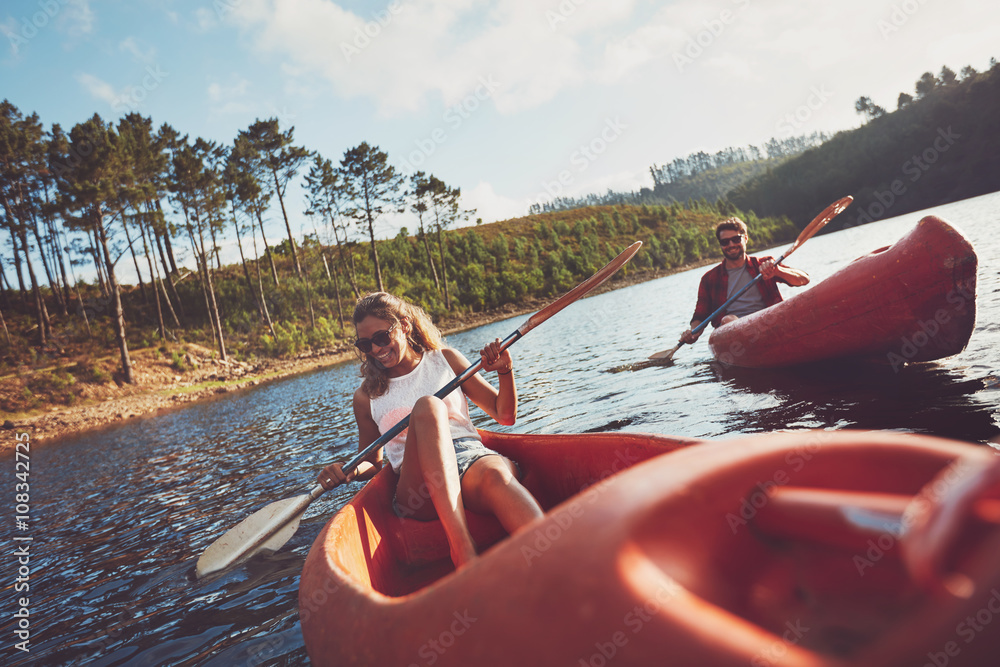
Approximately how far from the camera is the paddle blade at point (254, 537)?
3441 mm

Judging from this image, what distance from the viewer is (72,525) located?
18.4 feet

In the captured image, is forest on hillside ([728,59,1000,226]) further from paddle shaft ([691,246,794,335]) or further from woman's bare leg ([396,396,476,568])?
woman's bare leg ([396,396,476,568])

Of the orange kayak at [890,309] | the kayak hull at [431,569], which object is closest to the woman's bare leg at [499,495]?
the kayak hull at [431,569]

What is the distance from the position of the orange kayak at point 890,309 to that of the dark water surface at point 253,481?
0.23m

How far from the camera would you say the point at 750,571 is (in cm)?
100

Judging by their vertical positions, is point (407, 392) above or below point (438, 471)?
above

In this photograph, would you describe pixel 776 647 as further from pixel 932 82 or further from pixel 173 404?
pixel 932 82

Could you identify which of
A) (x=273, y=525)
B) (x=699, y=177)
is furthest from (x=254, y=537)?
(x=699, y=177)

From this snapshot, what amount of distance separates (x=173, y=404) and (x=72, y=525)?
14569 millimetres

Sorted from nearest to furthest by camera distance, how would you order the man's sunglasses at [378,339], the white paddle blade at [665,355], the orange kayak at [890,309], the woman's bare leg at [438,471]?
the woman's bare leg at [438,471] < the man's sunglasses at [378,339] < the orange kayak at [890,309] < the white paddle blade at [665,355]

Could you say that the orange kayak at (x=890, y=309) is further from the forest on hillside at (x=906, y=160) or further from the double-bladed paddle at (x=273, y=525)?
the forest on hillside at (x=906, y=160)

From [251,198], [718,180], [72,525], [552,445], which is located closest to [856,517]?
[552,445]

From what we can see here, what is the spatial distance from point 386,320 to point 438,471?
3.51 feet

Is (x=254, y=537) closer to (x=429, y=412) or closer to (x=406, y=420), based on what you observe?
(x=406, y=420)
